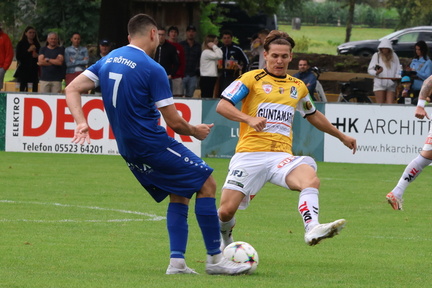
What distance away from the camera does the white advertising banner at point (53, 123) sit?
67.1 feet

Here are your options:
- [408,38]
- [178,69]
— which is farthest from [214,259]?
[408,38]

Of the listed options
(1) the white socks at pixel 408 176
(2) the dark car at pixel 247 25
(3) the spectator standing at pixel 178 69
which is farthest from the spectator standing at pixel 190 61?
(2) the dark car at pixel 247 25

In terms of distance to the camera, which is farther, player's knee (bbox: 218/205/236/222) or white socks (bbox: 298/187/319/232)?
player's knee (bbox: 218/205/236/222)

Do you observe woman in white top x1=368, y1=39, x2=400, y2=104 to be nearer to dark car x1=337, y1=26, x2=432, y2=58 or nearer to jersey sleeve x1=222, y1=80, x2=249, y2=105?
dark car x1=337, y1=26, x2=432, y2=58

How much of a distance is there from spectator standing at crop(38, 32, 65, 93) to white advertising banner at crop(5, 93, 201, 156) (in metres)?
2.29

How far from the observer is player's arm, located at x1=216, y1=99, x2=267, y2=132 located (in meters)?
8.32

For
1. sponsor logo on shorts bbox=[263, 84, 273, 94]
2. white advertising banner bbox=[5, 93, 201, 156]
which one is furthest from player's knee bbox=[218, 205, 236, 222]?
white advertising banner bbox=[5, 93, 201, 156]

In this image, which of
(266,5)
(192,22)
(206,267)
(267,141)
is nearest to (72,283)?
(206,267)

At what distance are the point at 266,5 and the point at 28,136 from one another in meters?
16.7

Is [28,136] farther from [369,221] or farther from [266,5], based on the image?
[266,5]

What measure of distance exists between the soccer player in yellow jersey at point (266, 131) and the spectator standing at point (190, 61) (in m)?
14.4

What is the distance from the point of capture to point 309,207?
8.09 m

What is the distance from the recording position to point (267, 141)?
29.1 ft

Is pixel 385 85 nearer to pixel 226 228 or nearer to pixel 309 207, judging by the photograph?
pixel 226 228
